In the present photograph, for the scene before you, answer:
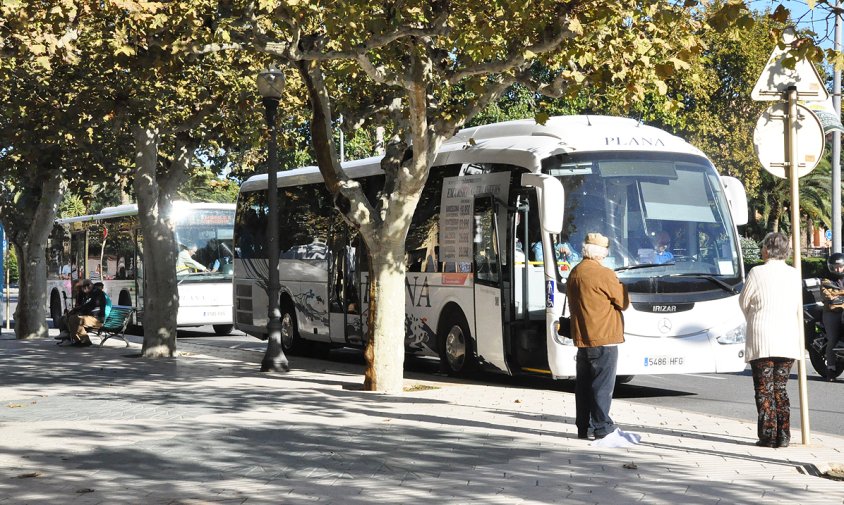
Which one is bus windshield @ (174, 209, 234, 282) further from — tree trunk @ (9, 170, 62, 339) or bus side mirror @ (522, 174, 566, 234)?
bus side mirror @ (522, 174, 566, 234)

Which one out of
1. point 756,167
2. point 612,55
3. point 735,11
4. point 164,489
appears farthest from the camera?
point 756,167

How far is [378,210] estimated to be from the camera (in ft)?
48.2

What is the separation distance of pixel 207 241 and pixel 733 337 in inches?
666

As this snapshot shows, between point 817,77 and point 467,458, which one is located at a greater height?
point 817,77

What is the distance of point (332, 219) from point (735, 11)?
12.3 metres

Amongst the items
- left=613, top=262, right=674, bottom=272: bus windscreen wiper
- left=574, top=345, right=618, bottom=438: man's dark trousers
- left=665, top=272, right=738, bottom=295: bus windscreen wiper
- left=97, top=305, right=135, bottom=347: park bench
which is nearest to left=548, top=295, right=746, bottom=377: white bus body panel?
left=665, top=272, right=738, bottom=295: bus windscreen wiper

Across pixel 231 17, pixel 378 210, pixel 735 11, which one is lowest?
pixel 378 210

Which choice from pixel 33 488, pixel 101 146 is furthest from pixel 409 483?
pixel 101 146

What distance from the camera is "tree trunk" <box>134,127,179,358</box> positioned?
20141 millimetres

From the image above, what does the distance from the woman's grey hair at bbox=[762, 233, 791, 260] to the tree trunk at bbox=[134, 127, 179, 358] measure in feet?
41.4

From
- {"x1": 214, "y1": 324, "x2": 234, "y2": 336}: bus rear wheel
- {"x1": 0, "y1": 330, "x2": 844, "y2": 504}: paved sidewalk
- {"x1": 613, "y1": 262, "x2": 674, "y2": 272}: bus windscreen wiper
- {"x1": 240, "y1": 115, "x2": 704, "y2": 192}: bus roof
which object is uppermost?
{"x1": 240, "y1": 115, "x2": 704, "y2": 192}: bus roof

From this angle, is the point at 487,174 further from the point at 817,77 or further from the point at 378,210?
the point at 817,77

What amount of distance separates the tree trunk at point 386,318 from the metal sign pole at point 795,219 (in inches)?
215

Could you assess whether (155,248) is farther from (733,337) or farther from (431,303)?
(733,337)
